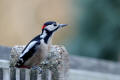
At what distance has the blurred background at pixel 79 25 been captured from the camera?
11461mm

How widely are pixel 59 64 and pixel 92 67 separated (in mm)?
3647

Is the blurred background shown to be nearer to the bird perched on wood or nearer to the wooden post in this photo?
the wooden post

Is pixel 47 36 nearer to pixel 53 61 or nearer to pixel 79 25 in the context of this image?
pixel 53 61

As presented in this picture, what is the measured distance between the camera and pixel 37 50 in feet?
13.2

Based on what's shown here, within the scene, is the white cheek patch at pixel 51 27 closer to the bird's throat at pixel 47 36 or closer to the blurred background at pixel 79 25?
the bird's throat at pixel 47 36

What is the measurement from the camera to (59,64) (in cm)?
412

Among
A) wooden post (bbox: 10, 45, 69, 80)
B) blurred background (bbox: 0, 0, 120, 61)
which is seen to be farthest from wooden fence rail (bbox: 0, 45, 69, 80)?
blurred background (bbox: 0, 0, 120, 61)

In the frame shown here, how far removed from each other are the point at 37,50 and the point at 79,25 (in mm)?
7903

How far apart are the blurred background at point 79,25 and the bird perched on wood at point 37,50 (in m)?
A: 7.24

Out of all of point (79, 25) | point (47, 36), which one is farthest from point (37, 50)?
point (79, 25)

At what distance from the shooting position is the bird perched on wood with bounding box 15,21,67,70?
3.93 meters

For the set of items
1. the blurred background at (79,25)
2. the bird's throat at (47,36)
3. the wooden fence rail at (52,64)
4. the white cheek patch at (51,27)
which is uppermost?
the blurred background at (79,25)

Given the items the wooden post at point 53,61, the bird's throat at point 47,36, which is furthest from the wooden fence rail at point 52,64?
the bird's throat at point 47,36

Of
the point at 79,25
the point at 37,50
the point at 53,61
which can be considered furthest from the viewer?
the point at 79,25
